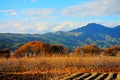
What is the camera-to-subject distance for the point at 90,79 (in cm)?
1458

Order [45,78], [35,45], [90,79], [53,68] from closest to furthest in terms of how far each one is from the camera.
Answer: [90,79] → [45,78] → [53,68] → [35,45]

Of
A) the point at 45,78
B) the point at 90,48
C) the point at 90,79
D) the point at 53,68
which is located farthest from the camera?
the point at 90,48

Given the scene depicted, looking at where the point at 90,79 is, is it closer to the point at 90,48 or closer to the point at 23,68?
the point at 23,68

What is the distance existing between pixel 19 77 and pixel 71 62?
5.33 metres

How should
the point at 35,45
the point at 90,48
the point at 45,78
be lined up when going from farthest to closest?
the point at 35,45 → the point at 90,48 → the point at 45,78

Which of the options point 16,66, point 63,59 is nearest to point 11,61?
point 16,66

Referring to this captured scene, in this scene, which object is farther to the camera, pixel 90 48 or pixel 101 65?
pixel 90 48

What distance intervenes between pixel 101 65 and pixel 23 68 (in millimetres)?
5154

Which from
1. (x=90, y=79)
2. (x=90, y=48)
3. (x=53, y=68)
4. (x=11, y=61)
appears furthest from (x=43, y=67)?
(x=90, y=48)

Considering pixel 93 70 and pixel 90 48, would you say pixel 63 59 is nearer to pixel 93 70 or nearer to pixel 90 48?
pixel 93 70

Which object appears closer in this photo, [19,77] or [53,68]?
[19,77]

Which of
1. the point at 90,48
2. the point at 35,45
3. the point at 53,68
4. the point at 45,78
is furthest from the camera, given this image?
the point at 35,45

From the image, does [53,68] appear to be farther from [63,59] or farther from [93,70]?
[93,70]

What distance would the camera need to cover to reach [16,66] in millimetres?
21156
